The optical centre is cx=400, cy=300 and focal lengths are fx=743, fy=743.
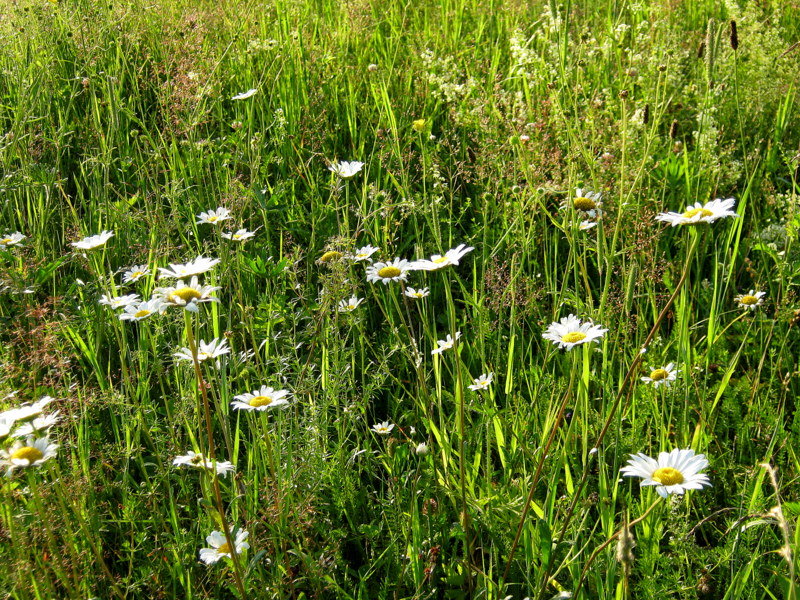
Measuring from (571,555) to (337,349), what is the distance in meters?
0.69

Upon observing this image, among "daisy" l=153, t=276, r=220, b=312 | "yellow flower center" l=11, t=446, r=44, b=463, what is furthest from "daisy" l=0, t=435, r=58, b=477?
"daisy" l=153, t=276, r=220, b=312

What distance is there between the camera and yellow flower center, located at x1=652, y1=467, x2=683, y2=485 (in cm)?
117

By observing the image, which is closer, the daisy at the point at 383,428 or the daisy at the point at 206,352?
the daisy at the point at 206,352

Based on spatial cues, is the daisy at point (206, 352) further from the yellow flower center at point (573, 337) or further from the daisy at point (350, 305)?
the yellow flower center at point (573, 337)

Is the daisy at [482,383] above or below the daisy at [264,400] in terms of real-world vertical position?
below

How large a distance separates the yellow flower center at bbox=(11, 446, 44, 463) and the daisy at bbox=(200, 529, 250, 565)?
0.36 meters

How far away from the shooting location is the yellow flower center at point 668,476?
1174mm

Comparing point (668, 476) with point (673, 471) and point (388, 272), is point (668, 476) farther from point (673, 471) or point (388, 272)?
point (388, 272)

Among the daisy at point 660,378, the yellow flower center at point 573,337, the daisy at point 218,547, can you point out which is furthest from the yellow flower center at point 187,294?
the daisy at point 660,378

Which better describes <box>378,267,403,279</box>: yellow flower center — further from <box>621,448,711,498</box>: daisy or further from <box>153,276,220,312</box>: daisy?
<box>621,448,711,498</box>: daisy

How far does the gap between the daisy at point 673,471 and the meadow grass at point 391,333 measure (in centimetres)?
9

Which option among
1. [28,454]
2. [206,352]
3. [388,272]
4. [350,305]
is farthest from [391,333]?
[28,454]

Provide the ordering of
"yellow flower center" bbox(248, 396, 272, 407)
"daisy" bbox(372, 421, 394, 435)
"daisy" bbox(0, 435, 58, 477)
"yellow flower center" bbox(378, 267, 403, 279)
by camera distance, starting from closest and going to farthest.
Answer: "daisy" bbox(0, 435, 58, 477)
"yellow flower center" bbox(248, 396, 272, 407)
"yellow flower center" bbox(378, 267, 403, 279)
"daisy" bbox(372, 421, 394, 435)

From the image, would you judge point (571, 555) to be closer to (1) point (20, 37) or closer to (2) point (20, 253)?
(2) point (20, 253)
